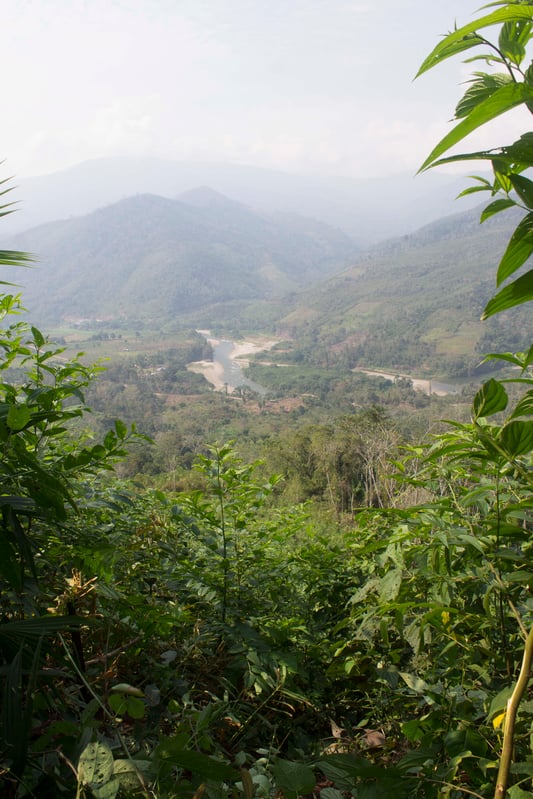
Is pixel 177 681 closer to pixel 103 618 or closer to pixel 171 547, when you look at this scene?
pixel 103 618

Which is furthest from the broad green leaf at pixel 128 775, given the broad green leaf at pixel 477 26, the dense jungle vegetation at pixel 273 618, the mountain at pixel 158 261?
the mountain at pixel 158 261

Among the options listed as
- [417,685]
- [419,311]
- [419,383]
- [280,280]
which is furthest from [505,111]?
[280,280]

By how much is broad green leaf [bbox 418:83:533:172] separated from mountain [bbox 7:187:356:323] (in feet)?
250

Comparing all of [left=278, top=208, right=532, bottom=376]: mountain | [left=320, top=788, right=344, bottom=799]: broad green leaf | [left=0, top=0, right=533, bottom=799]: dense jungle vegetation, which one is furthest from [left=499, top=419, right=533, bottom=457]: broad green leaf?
[left=278, top=208, right=532, bottom=376]: mountain

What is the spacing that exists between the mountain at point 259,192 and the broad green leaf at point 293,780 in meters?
124

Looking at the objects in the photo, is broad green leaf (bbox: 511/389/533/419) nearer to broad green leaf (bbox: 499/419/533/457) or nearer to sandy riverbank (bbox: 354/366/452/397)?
broad green leaf (bbox: 499/419/533/457)

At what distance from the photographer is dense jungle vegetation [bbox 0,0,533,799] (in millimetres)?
357

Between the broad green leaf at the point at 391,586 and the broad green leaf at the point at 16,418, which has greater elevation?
the broad green leaf at the point at 16,418

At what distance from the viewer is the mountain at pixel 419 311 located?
43.8 m

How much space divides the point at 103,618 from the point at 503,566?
24.1 inches

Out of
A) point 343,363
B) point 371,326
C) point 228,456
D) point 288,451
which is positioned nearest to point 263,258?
point 371,326

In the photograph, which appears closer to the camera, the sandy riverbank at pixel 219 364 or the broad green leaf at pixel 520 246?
the broad green leaf at pixel 520 246

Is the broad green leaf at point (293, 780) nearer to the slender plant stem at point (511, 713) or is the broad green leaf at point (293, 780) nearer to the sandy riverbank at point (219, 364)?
the slender plant stem at point (511, 713)

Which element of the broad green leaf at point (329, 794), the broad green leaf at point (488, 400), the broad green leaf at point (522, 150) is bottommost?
the broad green leaf at point (329, 794)
